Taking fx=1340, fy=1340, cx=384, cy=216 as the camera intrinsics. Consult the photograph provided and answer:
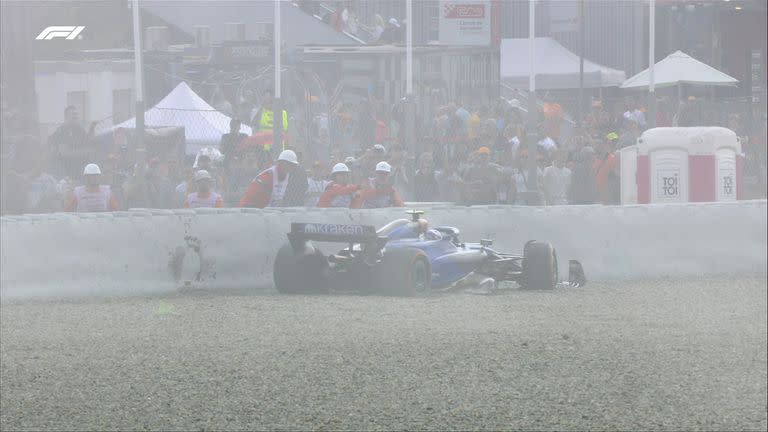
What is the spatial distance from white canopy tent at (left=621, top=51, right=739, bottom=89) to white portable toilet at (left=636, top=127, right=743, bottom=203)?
293 mm

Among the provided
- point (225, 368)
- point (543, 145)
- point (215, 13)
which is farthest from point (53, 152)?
point (543, 145)

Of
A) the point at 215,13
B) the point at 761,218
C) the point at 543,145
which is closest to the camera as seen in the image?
the point at 215,13

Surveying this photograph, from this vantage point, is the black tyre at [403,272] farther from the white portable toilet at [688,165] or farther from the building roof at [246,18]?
the white portable toilet at [688,165]

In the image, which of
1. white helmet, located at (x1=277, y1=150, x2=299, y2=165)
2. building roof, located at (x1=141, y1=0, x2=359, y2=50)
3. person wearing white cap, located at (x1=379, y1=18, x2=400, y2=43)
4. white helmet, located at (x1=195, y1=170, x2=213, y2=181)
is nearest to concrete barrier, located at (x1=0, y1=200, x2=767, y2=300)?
white helmet, located at (x1=195, y1=170, x2=213, y2=181)

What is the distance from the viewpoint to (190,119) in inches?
311

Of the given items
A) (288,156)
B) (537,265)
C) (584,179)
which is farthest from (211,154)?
(584,179)

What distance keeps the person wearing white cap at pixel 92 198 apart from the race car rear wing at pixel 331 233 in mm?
1324

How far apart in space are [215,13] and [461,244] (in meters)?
1.81

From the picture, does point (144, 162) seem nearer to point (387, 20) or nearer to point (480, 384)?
point (387, 20)

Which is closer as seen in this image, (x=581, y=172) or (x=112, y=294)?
(x=581, y=172)

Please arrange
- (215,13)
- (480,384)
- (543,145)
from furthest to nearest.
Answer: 1. (543,145)
2. (215,13)
3. (480,384)

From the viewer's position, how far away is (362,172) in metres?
7.61

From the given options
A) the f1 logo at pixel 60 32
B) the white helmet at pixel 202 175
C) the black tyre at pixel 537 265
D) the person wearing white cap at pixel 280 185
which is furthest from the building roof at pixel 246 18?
the black tyre at pixel 537 265

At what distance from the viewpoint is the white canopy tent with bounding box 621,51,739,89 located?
4984 mm
